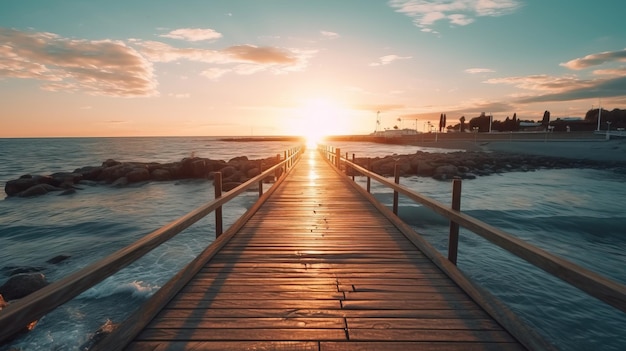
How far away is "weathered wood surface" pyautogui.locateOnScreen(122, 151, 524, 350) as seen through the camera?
280 centimetres

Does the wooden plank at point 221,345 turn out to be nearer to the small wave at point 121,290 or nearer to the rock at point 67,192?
the small wave at point 121,290

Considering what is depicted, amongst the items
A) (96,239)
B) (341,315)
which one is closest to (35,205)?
(96,239)

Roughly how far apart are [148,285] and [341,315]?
21.0 feet

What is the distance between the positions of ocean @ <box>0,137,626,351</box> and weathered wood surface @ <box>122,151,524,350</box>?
2.85 meters

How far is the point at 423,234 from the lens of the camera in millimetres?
11102

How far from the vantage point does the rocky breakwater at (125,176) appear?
21312 mm

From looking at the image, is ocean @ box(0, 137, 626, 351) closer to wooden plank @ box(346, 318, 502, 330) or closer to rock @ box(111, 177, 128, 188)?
rock @ box(111, 177, 128, 188)

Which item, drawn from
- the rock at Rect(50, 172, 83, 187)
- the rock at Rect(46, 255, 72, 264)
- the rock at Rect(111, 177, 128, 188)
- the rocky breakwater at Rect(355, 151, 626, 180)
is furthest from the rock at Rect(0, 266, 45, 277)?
the rocky breakwater at Rect(355, 151, 626, 180)

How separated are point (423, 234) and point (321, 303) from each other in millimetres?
8516

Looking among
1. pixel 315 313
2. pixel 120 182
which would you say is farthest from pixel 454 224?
pixel 120 182

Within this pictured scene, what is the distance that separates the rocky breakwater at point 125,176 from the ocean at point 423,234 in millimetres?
1225

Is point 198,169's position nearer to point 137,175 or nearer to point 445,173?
point 137,175

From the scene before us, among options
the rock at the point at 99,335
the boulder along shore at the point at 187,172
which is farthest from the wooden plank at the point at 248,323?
the boulder along shore at the point at 187,172

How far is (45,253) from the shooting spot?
35.6 ft
